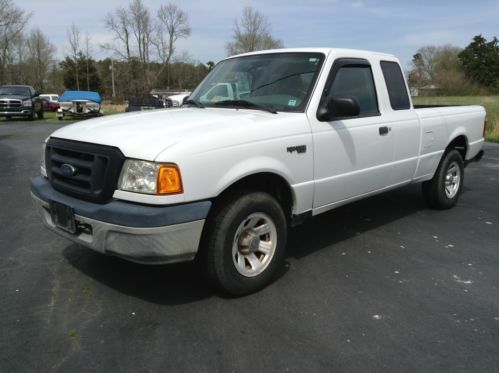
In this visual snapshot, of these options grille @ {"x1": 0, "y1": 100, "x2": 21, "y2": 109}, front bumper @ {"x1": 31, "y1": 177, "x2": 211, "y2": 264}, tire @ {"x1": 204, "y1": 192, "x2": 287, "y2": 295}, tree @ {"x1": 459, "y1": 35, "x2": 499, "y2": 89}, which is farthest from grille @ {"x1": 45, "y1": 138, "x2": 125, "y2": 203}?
tree @ {"x1": 459, "y1": 35, "x2": 499, "y2": 89}

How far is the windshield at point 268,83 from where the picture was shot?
4.05 m

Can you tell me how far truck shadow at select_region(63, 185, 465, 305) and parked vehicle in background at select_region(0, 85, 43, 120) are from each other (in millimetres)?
20562

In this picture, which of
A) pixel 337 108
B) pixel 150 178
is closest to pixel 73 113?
pixel 337 108

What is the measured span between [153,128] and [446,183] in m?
4.34

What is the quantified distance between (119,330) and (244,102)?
2.20 m

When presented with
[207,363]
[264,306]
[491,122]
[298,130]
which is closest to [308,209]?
[298,130]

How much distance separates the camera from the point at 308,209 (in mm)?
3992

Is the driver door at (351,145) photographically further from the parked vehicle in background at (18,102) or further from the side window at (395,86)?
the parked vehicle in background at (18,102)

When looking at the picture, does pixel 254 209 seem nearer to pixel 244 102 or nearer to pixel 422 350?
pixel 244 102

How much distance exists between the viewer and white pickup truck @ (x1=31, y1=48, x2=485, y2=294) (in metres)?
3.00

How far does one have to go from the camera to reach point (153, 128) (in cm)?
336

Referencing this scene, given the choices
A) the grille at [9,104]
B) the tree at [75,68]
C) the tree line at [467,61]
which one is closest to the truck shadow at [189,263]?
the grille at [9,104]

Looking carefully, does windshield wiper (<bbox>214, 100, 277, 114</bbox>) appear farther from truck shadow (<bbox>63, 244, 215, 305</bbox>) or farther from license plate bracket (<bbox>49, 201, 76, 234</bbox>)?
license plate bracket (<bbox>49, 201, 76, 234</bbox>)

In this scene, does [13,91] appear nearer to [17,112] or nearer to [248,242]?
[17,112]
